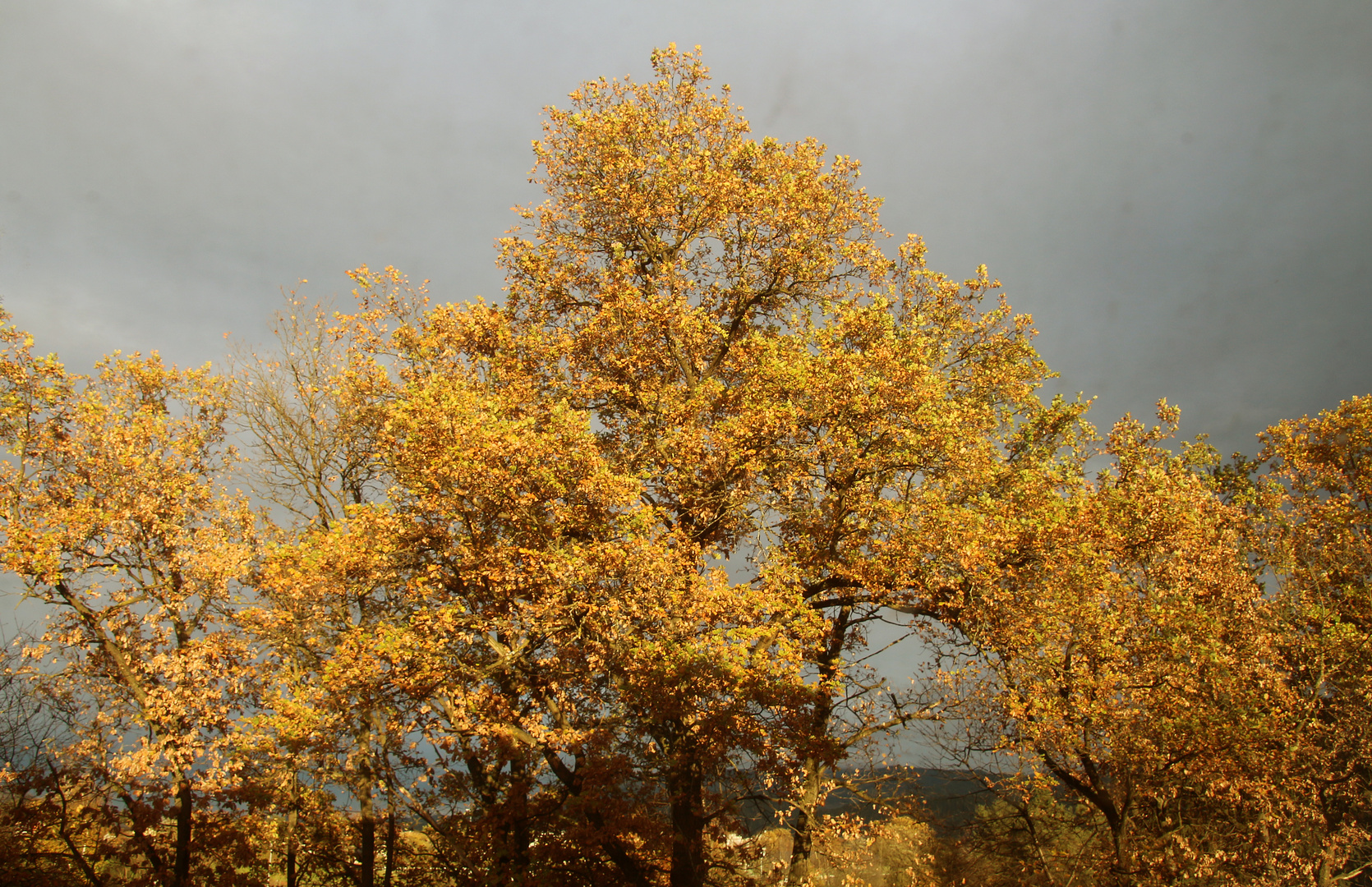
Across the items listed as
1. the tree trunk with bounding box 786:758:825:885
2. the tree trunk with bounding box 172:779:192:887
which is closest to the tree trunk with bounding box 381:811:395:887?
the tree trunk with bounding box 172:779:192:887

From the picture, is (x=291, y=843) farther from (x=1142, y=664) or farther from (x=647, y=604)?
(x=1142, y=664)

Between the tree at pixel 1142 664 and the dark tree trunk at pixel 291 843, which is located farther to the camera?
the dark tree trunk at pixel 291 843

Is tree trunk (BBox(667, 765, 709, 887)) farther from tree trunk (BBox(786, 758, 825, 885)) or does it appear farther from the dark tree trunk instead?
the dark tree trunk

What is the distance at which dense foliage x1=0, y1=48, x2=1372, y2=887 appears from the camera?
523 inches

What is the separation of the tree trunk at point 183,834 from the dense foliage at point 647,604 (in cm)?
10

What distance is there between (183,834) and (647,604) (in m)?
12.2

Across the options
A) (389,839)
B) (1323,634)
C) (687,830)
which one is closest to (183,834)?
(389,839)

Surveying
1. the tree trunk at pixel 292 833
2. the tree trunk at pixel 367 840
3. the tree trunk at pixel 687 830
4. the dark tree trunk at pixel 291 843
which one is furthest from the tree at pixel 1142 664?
the dark tree trunk at pixel 291 843

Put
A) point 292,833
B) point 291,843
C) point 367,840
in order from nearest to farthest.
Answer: point 367,840
point 291,843
point 292,833

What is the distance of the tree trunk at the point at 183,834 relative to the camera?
14.9 metres

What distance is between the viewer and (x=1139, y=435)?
22.0m

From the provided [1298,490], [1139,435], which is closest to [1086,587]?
[1139,435]

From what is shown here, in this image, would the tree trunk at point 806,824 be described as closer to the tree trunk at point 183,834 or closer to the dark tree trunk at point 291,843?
the dark tree trunk at point 291,843

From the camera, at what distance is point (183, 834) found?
15.3 meters
